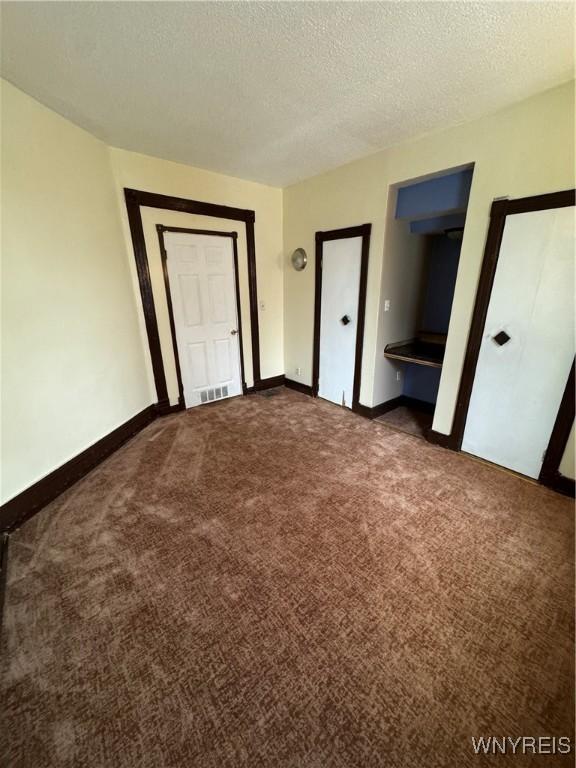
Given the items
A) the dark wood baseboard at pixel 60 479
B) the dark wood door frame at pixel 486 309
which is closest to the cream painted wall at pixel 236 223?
the dark wood baseboard at pixel 60 479

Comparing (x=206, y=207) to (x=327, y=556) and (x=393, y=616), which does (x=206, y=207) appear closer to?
(x=327, y=556)

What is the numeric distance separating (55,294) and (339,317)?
263 centimetres

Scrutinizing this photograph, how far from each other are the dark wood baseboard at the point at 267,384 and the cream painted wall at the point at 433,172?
1.77 feet

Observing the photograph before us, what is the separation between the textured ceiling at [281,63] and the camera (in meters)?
1.34

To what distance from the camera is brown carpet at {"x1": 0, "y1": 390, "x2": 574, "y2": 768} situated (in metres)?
1.00

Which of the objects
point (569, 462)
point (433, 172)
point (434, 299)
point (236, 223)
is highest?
point (433, 172)

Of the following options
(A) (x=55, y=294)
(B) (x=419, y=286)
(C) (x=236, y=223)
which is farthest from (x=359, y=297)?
(A) (x=55, y=294)

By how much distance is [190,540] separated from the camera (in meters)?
1.76

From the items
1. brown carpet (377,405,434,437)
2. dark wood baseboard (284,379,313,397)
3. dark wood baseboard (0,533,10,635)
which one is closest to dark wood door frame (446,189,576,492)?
brown carpet (377,405,434,437)

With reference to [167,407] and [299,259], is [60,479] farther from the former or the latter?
[299,259]

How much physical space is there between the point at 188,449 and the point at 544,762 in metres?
2.60

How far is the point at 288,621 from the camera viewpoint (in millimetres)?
1336

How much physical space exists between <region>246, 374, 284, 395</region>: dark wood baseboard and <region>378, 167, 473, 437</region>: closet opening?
1645 mm

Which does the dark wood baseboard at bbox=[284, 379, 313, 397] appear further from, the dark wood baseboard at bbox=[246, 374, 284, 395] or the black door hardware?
the black door hardware
